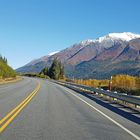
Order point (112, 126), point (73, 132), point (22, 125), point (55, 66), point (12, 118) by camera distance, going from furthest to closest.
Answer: point (55, 66) < point (12, 118) < point (112, 126) < point (22, 125) < point (73, 132)

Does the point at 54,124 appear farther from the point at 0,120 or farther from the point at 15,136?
the point at 15,136

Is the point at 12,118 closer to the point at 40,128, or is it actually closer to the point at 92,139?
the point at 40,128

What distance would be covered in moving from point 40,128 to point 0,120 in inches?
83.8

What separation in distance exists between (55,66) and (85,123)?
146931mm

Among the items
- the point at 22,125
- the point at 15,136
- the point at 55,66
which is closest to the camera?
the point at 15,136

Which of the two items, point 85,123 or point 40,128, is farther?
point 85,123

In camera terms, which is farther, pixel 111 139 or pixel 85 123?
pixel 85 123

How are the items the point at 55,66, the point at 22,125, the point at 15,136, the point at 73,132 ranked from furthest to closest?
the point at 55,66 < the point at 22,125 < the point at 73,132 < the point at 15,136

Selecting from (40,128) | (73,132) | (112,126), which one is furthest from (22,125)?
(112,126)

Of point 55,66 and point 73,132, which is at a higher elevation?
point 55,66

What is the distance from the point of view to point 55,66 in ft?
529

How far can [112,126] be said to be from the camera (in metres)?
14.2

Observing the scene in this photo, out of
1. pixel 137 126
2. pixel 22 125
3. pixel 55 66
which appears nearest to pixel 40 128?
pixel 22 125

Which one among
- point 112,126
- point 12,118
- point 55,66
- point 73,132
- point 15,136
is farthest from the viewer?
point 55,66
